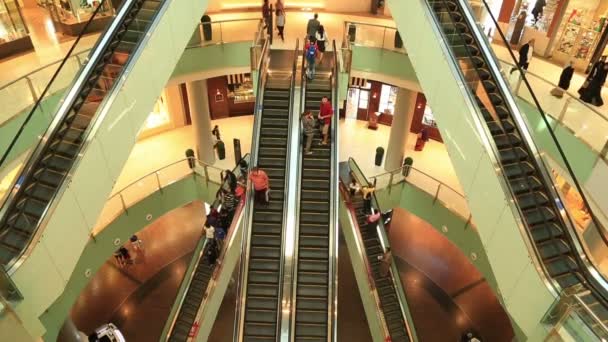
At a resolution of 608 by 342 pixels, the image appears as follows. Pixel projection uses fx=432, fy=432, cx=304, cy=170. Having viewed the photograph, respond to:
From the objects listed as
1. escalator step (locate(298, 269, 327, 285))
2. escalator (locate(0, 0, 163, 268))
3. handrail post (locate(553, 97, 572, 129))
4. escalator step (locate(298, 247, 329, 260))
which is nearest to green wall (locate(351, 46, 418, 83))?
handrail post (locate(553, 97, 572, 129))

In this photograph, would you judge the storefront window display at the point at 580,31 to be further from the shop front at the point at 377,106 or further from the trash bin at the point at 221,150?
the trash bin at the point at 221,150

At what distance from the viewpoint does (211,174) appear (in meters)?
15.5

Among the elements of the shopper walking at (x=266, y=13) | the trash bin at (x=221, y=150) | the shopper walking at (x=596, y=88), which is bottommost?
the trash bin at (x=221, y=150)

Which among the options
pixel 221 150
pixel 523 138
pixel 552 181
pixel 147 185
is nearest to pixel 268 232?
pixel 523 138

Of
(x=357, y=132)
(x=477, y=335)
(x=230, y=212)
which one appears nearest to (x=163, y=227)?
(x=230, y=212)

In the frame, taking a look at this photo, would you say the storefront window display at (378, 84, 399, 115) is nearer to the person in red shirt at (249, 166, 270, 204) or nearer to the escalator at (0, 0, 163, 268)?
the person in red shirt at (249, 166, 270, 204)

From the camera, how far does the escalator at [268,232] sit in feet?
29.7

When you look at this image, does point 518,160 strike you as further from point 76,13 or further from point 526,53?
point 76,13

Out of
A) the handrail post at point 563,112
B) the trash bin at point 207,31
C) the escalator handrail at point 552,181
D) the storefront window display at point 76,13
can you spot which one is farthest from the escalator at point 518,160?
the storefront window display at point 76,13

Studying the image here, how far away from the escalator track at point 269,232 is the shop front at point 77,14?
21.3ft

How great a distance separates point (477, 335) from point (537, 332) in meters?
8.88

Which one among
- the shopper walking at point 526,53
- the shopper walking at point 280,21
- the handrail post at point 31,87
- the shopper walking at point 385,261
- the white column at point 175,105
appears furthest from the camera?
the white column at point 175,105

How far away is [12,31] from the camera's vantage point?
12.9 metres

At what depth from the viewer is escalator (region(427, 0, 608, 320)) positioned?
23.2 ft
